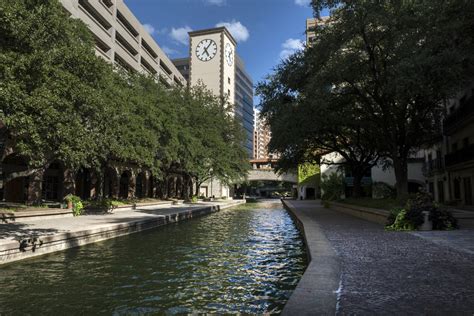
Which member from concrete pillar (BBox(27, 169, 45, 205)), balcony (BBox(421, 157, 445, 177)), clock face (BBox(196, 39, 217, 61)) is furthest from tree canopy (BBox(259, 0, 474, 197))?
clock face (BBox(196, 39, 217, 61))

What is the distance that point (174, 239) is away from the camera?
49.8 feet

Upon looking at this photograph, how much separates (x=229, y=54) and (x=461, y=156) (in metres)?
70.2

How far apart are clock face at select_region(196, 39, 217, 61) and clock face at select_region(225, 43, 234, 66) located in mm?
3242

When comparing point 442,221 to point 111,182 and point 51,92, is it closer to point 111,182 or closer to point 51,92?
point 51,92

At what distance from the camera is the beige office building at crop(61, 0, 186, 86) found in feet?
142

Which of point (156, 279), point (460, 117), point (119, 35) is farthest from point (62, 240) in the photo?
point (119, 35)

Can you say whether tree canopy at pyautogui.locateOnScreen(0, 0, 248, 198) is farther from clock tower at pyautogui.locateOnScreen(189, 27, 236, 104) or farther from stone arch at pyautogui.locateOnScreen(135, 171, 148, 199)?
clock tower at pyautogui.locateOnScreen(189, 27, 236, 104)

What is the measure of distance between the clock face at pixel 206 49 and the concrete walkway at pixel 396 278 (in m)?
80.4

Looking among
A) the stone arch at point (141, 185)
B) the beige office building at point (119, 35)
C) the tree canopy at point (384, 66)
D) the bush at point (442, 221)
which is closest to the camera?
the bush at point (442, 221)

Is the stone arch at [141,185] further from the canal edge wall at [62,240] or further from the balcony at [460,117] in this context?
the balcony at [460,117]

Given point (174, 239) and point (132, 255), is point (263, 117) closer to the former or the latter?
point (174, 239)

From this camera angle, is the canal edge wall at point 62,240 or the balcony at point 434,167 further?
the balcony at point 434,167

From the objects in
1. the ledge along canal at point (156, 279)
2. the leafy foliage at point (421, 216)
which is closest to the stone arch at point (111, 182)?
the ledge along canal at point (156, 279)

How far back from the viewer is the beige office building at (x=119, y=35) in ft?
142
